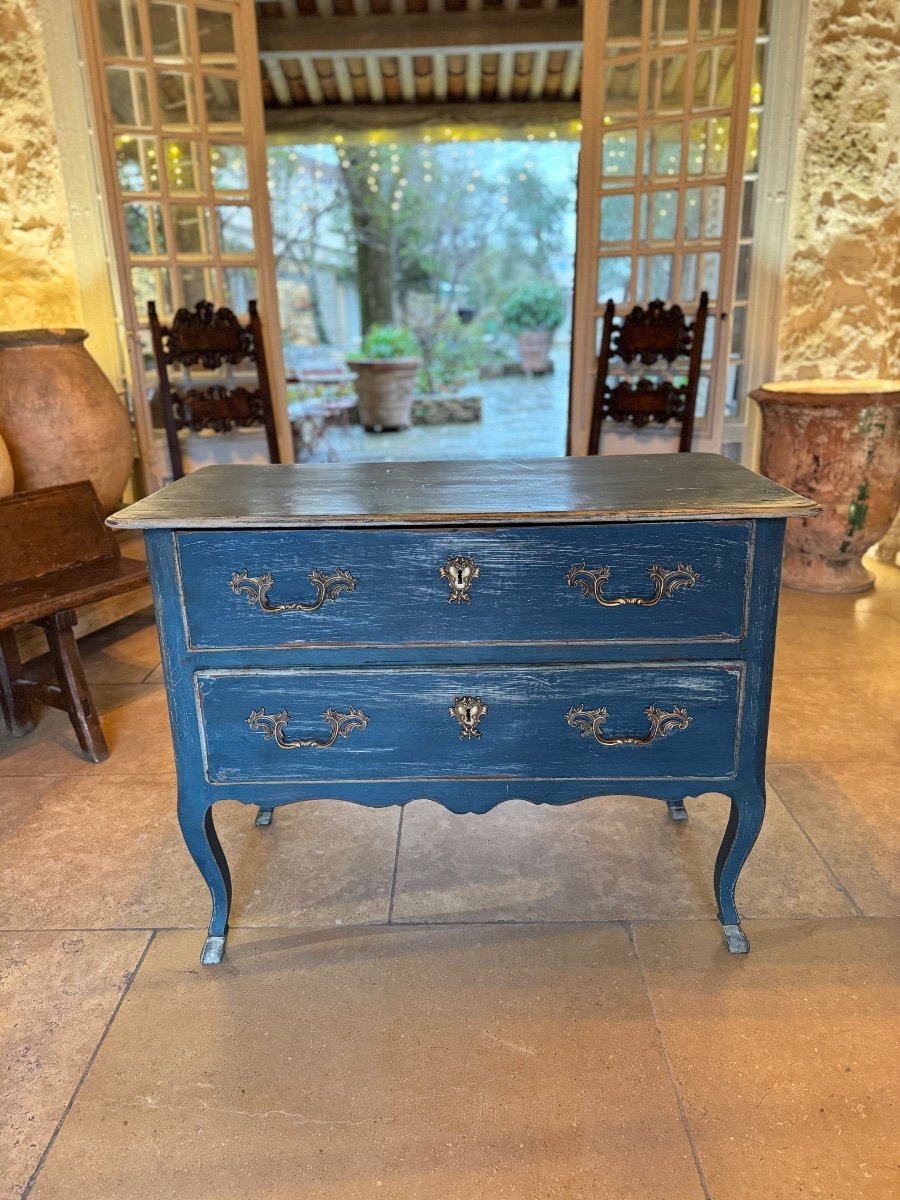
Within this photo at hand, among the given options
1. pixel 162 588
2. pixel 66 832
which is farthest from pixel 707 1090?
pixel 66 832

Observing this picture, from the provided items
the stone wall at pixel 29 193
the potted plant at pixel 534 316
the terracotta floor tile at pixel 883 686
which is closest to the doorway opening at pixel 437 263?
the potted plant at pixel 534 316

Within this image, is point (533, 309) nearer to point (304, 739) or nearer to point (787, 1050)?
point (304, 739)

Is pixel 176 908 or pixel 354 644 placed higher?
pixel 354 644

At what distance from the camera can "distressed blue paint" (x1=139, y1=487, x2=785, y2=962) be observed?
4.59ft

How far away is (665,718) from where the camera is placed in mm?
1486

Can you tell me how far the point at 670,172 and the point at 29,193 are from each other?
272 centimetres

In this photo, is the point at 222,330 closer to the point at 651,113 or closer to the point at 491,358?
the point at 651,113

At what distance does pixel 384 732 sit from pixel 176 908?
682 millimetres

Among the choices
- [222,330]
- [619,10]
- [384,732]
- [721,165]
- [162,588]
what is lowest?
[384,732]

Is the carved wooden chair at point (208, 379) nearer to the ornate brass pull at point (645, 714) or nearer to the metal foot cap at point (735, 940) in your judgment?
the ornate brass pull at point (645, 714)

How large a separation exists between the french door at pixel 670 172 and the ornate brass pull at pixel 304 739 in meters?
2.78

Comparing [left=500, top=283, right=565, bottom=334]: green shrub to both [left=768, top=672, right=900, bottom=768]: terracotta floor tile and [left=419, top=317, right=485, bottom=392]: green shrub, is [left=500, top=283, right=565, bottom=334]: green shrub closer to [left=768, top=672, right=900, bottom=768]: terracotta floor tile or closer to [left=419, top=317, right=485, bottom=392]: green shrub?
[left=419, top=317, right=485, bottom=392]: green shrub

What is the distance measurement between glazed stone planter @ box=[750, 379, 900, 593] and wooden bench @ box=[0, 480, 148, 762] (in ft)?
8.39

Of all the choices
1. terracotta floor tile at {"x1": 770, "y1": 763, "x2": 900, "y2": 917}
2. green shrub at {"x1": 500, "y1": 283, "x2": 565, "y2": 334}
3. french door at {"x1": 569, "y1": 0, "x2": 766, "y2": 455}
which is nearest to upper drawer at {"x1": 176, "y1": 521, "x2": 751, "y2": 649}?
terracotta floor tile at {"x1": 770, "y1": 763, "x2": 900, "y2": 917}
